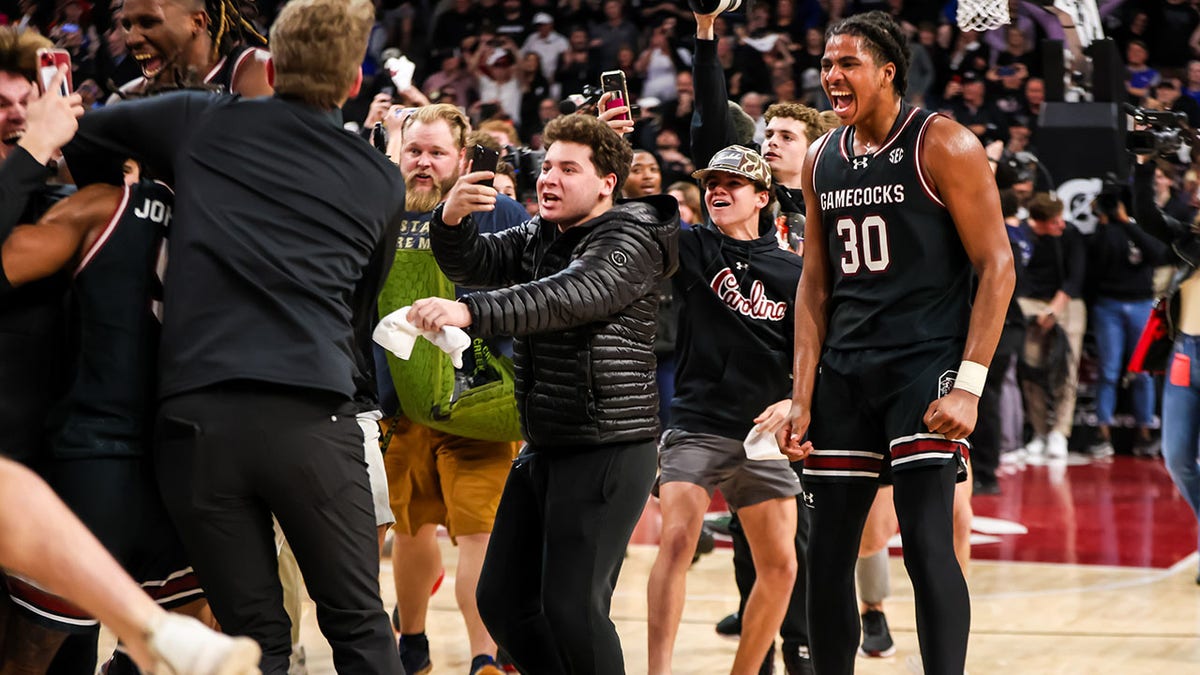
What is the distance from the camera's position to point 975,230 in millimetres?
4207

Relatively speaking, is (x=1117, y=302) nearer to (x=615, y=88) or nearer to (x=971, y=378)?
(x=615, y=88)

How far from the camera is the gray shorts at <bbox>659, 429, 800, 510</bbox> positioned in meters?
5.33

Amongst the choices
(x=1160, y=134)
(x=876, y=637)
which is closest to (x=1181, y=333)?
(x=1160, y=134)

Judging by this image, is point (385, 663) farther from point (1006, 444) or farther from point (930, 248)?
point (1006, 444)

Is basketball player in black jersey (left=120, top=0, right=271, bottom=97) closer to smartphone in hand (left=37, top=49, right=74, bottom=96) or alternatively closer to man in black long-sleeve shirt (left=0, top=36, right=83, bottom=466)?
smartphone in hand (left=37, top=49, right=74, bottom=96)

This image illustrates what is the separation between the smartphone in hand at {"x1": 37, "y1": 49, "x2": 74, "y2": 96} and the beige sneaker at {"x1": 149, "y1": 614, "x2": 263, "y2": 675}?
1.47 metres

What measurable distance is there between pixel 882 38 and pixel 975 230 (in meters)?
0.67

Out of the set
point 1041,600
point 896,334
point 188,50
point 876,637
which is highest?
point 188,50

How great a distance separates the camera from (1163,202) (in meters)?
11.7

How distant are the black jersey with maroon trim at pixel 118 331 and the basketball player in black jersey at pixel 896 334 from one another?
1.97 metres

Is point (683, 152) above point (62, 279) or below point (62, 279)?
below

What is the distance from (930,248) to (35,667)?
275 cm

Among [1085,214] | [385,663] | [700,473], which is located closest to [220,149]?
[385,663]

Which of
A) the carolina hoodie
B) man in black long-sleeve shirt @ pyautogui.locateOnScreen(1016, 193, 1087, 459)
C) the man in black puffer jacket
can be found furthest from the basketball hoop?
man in black long-sleeve shirt @ pyautogui.locateOnScreen(1016, 193, 1087, 459)
